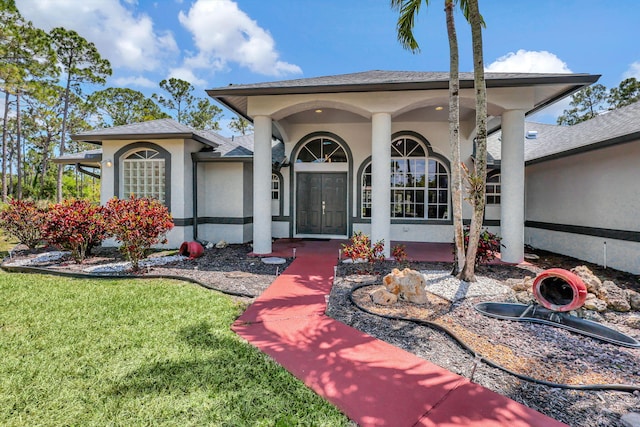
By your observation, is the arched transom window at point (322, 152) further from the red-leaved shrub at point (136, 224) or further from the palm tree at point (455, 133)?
the red-leaved shrub at point (136, 224)

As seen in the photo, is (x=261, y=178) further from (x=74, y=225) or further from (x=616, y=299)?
(x=616, y=299)

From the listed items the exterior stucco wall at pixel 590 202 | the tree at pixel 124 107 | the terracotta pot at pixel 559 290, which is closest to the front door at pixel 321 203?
the exterior stucco wall at pixel 590 202

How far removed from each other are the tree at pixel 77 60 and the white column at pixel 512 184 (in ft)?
81.6

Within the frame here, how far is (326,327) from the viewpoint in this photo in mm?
3820

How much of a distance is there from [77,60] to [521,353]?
2806cm

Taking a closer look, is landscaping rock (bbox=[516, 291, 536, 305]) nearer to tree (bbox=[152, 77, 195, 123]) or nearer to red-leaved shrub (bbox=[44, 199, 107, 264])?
red-leaved shrub (bbox=[44, 199, 107, 264])

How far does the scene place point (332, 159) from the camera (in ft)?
37.1

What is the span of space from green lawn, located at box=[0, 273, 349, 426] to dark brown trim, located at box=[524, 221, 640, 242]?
8066mm

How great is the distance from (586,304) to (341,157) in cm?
841

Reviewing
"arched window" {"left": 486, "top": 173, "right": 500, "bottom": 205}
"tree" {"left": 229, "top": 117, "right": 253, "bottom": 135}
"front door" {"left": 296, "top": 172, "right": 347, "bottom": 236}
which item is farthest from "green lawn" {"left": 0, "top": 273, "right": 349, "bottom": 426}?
"tree" {"left": 229, "top": 117, "right": 253, "bottom": 135}

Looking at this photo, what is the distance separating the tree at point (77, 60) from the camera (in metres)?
18.6

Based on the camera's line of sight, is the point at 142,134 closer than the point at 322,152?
Yes

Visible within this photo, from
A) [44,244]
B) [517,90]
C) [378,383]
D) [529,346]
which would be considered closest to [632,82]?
[517,90]

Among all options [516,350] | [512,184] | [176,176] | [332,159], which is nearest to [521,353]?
[516,350]
